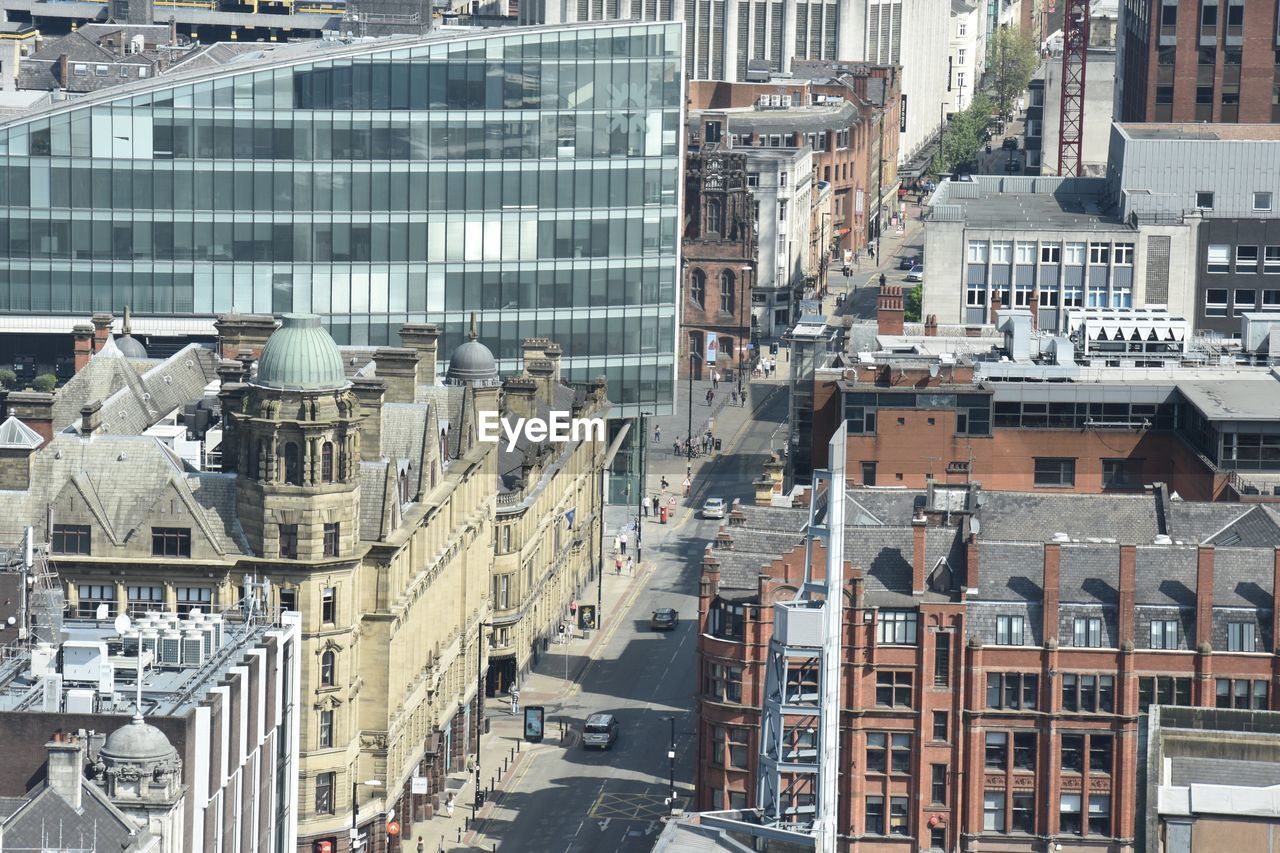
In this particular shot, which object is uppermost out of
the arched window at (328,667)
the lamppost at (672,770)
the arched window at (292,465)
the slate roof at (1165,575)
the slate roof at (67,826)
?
the arched window at (292,465)

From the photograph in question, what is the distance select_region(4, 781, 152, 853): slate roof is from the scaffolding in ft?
112

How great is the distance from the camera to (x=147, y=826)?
12638 centimetres

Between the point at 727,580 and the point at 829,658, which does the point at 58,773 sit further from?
the point at 727,580

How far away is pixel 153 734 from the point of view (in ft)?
418

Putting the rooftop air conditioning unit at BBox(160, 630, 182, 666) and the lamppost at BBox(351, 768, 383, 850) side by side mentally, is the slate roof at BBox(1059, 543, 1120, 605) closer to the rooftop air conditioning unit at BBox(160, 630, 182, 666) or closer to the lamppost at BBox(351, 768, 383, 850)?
the lamppost at BBox(351, 768, 383, 850)

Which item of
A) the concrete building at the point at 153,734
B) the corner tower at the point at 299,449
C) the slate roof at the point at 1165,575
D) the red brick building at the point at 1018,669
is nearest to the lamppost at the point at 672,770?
the red brick building at the point at 1018,669

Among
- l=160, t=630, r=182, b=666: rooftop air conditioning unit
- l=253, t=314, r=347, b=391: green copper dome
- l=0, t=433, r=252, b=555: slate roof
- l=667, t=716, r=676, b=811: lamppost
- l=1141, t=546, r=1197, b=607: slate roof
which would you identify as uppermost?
l=253, t=314, r=347, b=391: green copper dome

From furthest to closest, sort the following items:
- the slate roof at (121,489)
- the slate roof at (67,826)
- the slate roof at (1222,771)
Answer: the slate roof at (121,489)
the slate roof at (67,826)
the slate roof at (1222,771)

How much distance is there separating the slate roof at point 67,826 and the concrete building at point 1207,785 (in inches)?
1433

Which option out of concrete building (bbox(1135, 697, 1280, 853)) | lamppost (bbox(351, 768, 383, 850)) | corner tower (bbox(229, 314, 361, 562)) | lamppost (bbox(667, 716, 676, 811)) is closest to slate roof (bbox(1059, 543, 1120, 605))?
lamppost (bbox(667, 716, 676, 811))

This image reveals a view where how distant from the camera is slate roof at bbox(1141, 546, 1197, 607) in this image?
6752 inches

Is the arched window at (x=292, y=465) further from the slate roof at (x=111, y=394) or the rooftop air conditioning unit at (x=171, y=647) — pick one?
the rooftop air conditioning unit at (x=171, y=647)

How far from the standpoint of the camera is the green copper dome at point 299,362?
169 m

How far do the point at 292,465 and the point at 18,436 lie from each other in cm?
1493
